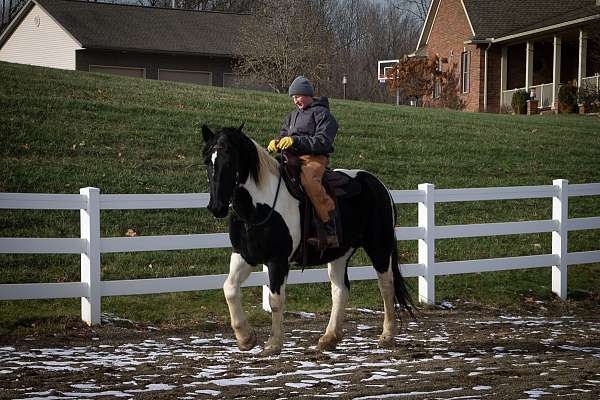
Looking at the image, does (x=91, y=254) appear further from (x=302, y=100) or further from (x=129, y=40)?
(x=129, y=40)

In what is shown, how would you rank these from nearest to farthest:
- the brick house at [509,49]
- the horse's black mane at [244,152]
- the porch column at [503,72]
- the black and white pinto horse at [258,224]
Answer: the black and white pinto horse at [258,224] → the horse's black mane at [244,152] → the brick house at [509,49] → the porch column at [503,72]

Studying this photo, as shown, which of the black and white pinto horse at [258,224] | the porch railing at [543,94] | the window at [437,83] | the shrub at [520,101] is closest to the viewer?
the black and white pinto horse at [258,224]

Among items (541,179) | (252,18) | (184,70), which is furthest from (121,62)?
(541,179)

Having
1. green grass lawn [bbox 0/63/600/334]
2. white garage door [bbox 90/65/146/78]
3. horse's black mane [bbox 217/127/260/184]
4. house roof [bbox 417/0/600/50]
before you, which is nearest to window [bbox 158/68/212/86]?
white garage door [bbox 90/65/146/78]

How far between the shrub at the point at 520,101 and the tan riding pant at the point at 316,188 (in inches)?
1114

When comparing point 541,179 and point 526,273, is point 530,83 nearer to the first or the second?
point 541,179

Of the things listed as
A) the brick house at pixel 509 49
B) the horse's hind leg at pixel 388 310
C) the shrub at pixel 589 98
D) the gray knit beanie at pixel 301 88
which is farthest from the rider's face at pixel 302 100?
the brick house at pixel 509 49

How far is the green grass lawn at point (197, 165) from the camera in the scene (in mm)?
13008

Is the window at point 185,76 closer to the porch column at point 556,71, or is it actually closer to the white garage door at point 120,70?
the white garage door at point 120,70

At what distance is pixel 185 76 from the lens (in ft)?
142

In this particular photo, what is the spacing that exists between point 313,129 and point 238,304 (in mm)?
1800

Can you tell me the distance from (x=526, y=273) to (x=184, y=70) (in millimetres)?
30803

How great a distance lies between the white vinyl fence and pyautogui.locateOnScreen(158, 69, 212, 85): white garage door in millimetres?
31088

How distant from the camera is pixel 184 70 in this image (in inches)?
1704
